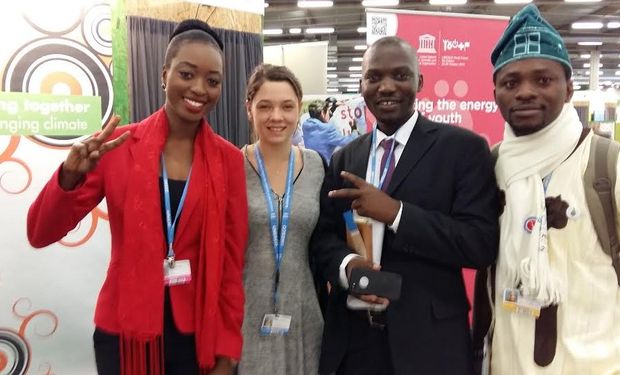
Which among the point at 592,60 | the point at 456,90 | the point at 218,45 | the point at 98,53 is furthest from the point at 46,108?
the point at 592,60

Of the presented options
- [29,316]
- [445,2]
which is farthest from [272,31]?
[29,316]

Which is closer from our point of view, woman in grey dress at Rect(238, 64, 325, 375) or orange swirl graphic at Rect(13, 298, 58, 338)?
woman in grey dress at Rect(238, 64, 325, 375)

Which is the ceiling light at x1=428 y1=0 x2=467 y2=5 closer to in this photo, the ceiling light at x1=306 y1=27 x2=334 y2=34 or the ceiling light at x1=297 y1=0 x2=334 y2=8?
the ceiling light at x1=297 y1=0 x2=334 y2=8

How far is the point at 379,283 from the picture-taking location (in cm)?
155

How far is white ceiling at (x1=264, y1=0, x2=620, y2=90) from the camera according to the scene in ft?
39.0

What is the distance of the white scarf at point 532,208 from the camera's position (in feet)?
4.83

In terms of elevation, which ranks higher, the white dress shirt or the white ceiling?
the white ceiling

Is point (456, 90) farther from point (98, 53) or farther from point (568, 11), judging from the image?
point (568, 11)

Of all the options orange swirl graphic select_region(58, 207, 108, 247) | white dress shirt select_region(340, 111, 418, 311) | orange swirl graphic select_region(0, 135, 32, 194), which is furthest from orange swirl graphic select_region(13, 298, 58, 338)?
white dress shirt select_region(340, 111, 418, 311)

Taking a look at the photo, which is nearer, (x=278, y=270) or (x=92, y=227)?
(x=278, y=270)

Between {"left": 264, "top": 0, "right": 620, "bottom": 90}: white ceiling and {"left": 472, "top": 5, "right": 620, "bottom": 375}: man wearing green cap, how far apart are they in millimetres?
10421

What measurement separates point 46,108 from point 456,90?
294 cm

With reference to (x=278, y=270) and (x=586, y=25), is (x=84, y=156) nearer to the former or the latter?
(x=278, y=270)

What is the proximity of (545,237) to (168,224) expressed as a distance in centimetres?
116
